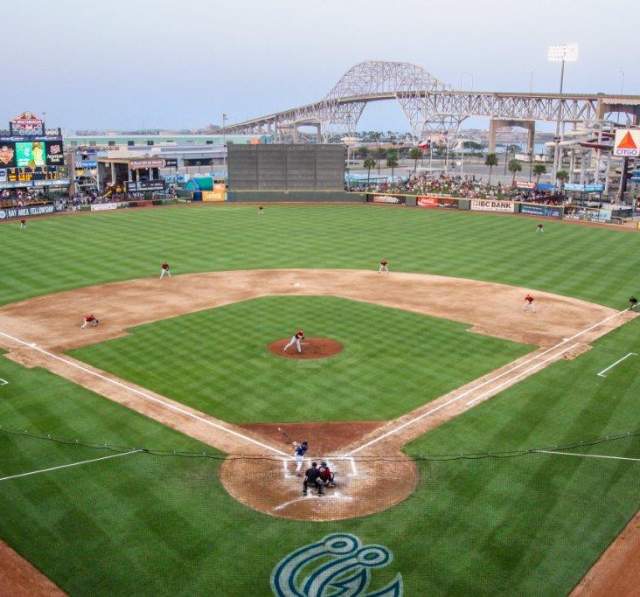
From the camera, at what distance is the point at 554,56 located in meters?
103

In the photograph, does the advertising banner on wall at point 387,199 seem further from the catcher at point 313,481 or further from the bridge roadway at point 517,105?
the catcher at point 313,481

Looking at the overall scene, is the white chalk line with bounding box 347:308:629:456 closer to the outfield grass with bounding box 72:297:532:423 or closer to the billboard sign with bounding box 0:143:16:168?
the outfield grass with bounding box 72:297:532:423

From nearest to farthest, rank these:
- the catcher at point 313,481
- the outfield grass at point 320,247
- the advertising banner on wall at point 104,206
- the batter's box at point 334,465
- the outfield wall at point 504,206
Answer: the catcher at point 313,481 → the batter's box at point 334,465 → the outfield grass at point 320,247 → the outfield wall at point 504,206 → the advertising banner on wall at point 104,206

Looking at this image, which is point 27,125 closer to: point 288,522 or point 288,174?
point 288,174

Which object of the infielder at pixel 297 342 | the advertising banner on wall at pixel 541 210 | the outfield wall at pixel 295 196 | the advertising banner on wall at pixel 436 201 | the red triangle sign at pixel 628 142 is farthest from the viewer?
the outfield wall at pixel 295 196

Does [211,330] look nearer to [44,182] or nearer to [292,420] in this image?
[292,420]

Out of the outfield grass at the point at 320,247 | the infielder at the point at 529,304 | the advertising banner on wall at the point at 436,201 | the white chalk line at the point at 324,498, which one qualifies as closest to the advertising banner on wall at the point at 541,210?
the outfield grass at the point at 320,247

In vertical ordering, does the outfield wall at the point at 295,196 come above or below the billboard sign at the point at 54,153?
below

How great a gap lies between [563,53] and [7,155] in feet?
268

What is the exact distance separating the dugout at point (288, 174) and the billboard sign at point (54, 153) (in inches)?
834

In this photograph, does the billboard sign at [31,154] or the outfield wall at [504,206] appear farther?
the billboard sign at [31,154]

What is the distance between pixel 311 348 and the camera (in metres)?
29.8

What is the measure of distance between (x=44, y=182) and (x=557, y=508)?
77.5 meters

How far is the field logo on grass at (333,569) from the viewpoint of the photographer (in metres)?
13.9
